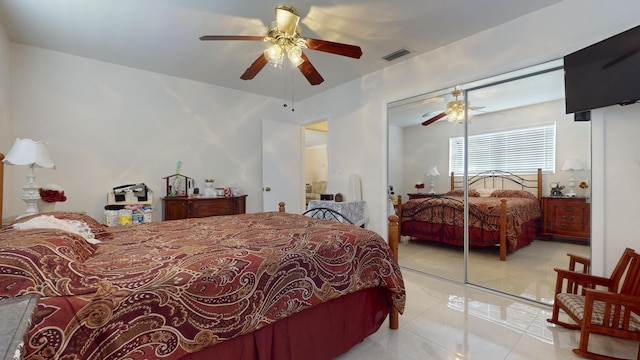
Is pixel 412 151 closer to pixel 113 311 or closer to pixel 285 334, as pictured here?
pixel 285 334

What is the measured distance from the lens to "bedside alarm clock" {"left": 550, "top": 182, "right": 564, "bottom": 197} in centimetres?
253

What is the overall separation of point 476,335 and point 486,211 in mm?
1581

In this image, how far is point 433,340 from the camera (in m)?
1.94

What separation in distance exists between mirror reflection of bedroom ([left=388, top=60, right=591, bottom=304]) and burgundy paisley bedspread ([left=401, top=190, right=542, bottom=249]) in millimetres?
11

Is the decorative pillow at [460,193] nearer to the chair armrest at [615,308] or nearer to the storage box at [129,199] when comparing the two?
the chair armrest at [615,308]

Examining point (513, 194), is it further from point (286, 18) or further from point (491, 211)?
point (286, 18)

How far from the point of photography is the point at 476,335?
2.00 metres

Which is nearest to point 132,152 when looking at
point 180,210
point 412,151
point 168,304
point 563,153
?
point 180,210

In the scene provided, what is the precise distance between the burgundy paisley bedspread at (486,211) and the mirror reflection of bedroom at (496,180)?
1 centimetres

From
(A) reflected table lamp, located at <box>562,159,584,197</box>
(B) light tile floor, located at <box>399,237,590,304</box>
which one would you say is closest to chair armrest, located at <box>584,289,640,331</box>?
(B) light tile floor, located at <box>399,237,590,304</box>

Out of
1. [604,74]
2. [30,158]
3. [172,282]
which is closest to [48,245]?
[172,282]

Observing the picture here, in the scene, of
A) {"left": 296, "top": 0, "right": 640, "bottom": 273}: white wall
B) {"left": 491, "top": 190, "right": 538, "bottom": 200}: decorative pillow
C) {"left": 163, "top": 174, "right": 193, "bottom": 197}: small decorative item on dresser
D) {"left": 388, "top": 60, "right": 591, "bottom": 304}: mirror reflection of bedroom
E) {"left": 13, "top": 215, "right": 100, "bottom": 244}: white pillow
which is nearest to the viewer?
{"left": 13, "top": 215, "right": 100, "bottom": 244}: white pillow

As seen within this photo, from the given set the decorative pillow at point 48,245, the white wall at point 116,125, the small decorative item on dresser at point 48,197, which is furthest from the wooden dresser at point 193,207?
the decorative pillow at point 48,245

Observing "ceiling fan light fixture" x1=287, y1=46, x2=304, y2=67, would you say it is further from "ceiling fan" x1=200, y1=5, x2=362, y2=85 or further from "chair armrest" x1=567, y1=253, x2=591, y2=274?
"chair armrest" x1=567, y1=253, x2=591, y2=274
